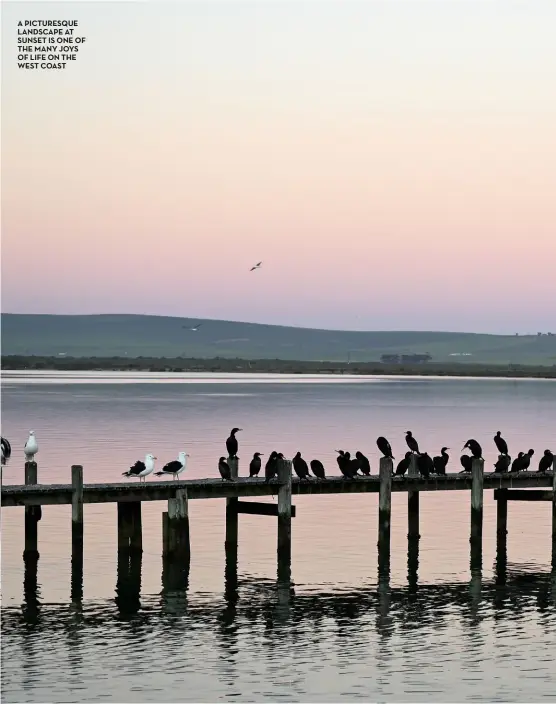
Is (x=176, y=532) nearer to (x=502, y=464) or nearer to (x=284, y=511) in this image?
(x=284, y=511)

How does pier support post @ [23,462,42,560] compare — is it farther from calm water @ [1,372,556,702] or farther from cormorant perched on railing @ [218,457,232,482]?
cormorant perched on railing @ [218,457,232,482]

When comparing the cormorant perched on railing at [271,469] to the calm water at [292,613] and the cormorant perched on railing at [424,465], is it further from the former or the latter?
the cormorant perched on railing at [424,465]

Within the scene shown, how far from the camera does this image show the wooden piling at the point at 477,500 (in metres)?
40.5

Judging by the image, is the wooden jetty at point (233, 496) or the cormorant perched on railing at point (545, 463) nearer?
the wooden jetty at point (233, 496)

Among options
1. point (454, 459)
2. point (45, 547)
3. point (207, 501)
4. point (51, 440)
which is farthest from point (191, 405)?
point (45, 547)

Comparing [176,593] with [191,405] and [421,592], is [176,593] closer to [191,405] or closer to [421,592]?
[421,592]

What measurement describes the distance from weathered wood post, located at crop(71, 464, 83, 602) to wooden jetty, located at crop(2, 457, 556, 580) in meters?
0.02

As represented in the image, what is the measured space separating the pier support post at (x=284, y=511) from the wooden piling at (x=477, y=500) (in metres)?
5.62

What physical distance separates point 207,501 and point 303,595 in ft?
62.0

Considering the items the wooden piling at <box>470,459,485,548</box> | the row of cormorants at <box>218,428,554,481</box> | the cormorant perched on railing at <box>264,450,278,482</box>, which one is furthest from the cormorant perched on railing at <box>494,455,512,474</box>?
the cormorant perched on railing at <box>264,450,278,482</box>

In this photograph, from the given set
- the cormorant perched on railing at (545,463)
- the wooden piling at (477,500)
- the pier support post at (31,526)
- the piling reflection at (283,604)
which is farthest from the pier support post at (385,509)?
the pier support post at (31,526)

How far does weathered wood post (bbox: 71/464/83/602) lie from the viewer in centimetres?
3441

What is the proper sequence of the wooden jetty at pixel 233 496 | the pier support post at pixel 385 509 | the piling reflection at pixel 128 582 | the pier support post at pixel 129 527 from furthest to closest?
1. the pier support post at pixel 385 509
2. the pier support post at pixel 129 527
3. the wooden jetty at pixel 233 496
4. the piling reflection at pixel 128 582

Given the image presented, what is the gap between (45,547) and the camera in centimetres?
4088
